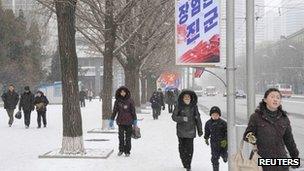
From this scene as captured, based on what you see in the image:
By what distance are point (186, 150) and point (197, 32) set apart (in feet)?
9.79

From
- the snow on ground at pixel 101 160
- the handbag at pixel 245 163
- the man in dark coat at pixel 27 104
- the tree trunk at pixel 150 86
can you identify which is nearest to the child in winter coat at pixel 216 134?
the snow on ground at pixel 101 160

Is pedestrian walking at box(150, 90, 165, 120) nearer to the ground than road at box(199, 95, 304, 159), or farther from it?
farther from it

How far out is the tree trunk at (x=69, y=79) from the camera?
13555 mm

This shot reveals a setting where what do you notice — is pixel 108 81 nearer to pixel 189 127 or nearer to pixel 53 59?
pixel 189 127

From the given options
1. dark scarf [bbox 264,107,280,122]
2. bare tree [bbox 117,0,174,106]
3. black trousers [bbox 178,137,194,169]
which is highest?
bare tree [bbox 117,0,174,106]

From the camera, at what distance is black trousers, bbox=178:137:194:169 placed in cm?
1118

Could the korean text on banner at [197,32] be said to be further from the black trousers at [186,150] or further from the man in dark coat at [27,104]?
the man in dark coat at [27,104]

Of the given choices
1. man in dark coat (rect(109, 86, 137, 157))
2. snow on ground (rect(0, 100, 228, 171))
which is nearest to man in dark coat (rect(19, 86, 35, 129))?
snow on ground (rect(0, 100, 228, 171))

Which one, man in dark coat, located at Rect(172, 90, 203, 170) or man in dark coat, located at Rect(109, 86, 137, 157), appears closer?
man in dark coat, located at Rect(172, 90, 203, 170)

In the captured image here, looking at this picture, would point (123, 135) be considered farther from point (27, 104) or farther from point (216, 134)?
point (27, 104)

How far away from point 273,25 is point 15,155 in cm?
2863

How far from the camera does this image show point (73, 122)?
1370 centimetres

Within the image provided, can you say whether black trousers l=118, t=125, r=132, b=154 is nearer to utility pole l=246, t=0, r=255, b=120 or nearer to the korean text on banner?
the korean text on banner

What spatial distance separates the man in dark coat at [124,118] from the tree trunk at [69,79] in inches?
35.3
